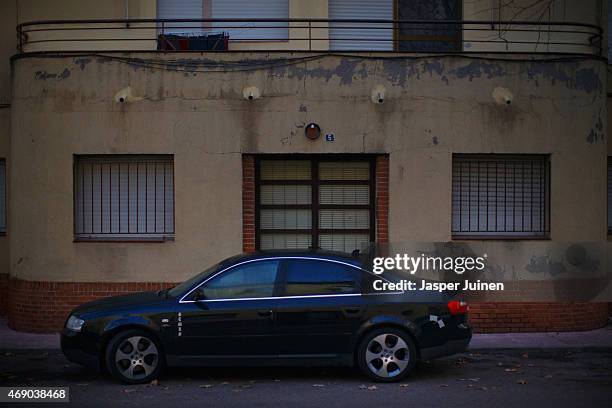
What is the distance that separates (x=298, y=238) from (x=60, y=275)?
3.75 metres

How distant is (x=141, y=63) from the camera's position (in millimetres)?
12656

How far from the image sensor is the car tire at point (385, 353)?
29.8 ft

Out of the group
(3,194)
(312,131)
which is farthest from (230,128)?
(3,194)

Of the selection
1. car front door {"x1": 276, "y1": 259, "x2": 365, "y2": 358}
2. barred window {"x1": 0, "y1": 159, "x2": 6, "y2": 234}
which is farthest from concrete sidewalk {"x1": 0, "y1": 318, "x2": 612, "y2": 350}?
car front door {"x1": 276, "y1": 259, "x2": 365, "y2": 358}

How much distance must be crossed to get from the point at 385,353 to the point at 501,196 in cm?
490

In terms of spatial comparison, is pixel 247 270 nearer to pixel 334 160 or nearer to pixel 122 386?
pixel 122 386

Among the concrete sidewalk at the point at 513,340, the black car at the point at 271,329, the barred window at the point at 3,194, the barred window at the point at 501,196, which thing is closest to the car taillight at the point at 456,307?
the black car at the point at 271,329

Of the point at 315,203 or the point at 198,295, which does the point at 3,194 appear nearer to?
the point at 315,203

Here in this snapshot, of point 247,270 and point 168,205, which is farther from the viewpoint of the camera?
point 168,205

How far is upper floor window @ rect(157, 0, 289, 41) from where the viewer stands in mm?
13883

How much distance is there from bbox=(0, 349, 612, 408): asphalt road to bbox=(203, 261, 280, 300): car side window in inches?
39.6

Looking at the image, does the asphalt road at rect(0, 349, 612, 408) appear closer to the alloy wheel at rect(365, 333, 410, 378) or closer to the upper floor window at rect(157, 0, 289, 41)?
the alloy wheel at rect(365, 333, 410, 378)

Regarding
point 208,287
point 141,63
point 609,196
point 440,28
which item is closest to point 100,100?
point 141,63

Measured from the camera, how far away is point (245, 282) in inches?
364
